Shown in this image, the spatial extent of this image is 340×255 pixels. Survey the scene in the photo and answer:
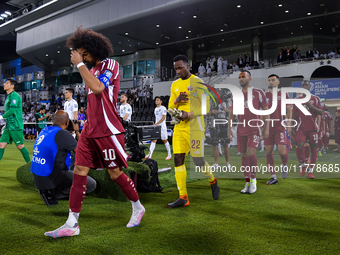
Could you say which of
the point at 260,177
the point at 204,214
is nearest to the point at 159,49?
A: the point at 260,177

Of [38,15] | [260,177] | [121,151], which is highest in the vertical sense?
[38,15]

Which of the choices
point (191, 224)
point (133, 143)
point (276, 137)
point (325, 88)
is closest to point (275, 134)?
point (276, 137)

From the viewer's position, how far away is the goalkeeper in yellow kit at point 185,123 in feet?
10.4

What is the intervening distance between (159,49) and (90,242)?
2452cm

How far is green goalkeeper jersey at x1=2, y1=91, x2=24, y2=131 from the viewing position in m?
5.18

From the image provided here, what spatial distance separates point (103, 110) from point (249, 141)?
2.49 meters

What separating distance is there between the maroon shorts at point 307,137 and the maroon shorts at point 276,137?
502 millimetres

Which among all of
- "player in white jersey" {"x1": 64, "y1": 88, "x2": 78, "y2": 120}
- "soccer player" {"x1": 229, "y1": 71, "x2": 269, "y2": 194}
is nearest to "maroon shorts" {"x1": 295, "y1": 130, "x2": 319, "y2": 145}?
"soccer player" {"x1": 229, "y1": 71, "x2": 269, "y2": 194}

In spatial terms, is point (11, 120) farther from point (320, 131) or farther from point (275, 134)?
point (320, 131)

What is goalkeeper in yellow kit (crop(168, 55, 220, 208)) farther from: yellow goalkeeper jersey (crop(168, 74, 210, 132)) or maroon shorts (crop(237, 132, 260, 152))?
maroon shorts (crop(237, 132, 260, 152))

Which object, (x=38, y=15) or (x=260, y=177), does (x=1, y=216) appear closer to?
(x=260, y=177)

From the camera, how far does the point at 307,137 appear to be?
5039 mm

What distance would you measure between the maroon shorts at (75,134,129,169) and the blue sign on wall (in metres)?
3.66

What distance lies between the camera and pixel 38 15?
24109 millimetres
